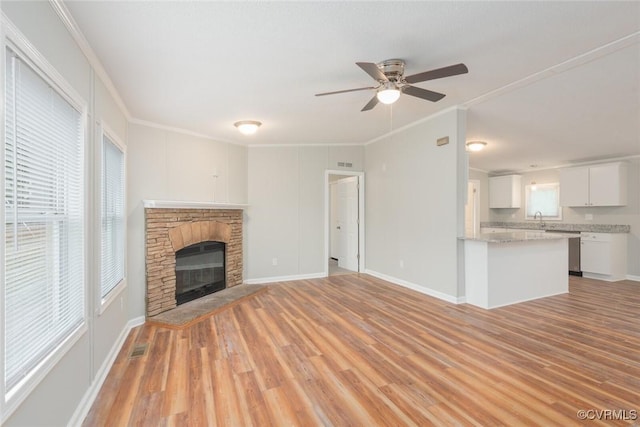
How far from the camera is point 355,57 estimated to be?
8.57 feet

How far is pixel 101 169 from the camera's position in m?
2.62

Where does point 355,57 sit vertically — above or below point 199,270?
above

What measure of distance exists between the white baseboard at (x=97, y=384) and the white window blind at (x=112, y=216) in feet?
1.82

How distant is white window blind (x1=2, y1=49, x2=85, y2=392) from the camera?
→ 1.35m

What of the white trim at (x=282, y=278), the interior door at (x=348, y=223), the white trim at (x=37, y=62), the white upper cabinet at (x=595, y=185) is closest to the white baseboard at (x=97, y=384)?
the white trim at (x=37, y=62)

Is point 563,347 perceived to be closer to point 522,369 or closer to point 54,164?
point 522,369

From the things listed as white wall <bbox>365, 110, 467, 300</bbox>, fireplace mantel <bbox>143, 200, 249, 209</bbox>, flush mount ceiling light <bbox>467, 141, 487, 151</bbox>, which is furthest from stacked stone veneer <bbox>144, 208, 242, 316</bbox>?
flush mount ceiling light <bbox>467, 141, 487, 151</bbox>

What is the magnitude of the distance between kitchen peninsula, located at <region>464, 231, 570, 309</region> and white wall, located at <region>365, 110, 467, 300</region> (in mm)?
212

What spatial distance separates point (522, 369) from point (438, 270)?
81.3 inches

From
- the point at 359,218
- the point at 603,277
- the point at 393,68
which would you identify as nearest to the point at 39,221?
the point at 393,68

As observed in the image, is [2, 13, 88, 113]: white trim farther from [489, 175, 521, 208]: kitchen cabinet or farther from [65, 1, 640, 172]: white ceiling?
[489, 175, 521, 208]: kitchen cabinet

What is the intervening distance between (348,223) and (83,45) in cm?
529

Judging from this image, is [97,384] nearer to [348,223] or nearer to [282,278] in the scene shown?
[282,278]

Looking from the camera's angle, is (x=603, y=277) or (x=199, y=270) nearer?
(x=199, y=270)
